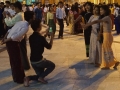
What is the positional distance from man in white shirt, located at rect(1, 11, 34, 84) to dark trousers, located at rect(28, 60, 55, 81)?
313 millimetres

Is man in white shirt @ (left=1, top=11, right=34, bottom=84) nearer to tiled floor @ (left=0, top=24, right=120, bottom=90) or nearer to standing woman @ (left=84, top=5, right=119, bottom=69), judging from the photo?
tiled floor @ (left=0, top=24, right=120, bottom=90)

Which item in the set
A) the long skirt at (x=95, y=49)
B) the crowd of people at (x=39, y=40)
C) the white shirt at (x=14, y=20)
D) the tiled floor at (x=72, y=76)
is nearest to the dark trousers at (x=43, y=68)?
the crowd of people at (x=39, y=40)

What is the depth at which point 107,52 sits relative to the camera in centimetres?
785

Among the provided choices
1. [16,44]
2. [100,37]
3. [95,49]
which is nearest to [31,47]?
[16,44]

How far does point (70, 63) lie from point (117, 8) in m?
9.79

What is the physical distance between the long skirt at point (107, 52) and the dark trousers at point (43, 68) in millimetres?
1858

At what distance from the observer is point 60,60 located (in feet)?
30.3

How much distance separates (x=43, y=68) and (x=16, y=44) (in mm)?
745

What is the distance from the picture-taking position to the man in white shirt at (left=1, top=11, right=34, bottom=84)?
21.2ft

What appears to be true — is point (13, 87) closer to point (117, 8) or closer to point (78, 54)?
point (78, 54)

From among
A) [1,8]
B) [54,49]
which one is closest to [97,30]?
[54,49]

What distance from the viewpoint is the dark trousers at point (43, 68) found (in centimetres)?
639

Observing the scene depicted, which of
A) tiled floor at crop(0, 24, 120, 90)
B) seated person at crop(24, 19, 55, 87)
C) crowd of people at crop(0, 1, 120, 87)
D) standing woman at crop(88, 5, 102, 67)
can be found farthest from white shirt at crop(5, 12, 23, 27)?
standing woman at crop(88, 5, 102, 67)

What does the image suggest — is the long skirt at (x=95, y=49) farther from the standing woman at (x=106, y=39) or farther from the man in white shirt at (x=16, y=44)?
the man in white shirt at (x=16, y=44)
